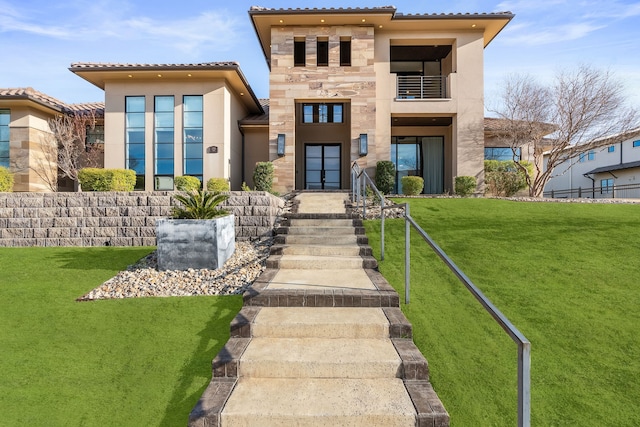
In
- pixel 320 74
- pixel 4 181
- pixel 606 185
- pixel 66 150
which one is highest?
pixel 320 74

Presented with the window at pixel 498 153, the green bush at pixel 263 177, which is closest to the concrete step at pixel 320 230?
the green bush at pixel 263 177

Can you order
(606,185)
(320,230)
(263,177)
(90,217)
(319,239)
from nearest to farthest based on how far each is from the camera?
(319,239)
(320,230)
(90,217)
(263,177)
(606,185)

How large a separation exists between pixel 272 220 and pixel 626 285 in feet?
22.1

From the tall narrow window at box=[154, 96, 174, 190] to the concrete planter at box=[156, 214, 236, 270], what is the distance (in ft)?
31.1

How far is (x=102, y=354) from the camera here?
11.8 feet

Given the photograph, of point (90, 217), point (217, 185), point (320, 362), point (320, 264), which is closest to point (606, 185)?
point (217, 185)

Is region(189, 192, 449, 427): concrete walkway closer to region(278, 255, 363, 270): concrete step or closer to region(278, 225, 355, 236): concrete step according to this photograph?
region(278, 255, 363, 270): concrete step

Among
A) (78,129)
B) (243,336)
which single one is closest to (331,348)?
(243,336)

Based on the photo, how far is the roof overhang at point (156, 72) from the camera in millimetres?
13812

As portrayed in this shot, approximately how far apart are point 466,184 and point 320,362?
40.8 feet

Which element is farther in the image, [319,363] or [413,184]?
[413,184]

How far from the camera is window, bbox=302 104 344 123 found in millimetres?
17219

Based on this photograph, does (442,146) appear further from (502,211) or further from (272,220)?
(272,220)

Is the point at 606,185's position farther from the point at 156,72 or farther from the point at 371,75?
the point at 156,72
